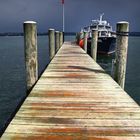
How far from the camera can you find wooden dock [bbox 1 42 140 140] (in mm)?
3930

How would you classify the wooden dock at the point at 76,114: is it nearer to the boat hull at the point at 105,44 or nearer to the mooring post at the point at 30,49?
the mooring post at the point at 30,49

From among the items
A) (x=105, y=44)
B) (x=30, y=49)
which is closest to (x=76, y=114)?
(x=30, y=49)

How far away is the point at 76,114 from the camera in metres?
4.70

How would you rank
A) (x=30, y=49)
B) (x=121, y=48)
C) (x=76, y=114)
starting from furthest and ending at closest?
1. (x=121, y=48)
2. (x=30, y=49)
3. (x=76, y=114)

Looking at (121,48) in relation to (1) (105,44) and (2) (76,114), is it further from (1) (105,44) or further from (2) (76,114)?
(1) (105,44)

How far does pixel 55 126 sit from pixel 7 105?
9.64m

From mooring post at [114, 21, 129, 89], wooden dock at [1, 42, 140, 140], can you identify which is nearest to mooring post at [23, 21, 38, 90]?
wooden dock at [1, 42, 140, 140]

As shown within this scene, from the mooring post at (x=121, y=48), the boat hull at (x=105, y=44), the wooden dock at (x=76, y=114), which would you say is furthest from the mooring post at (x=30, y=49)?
the boat hull at (x=105, y=44)

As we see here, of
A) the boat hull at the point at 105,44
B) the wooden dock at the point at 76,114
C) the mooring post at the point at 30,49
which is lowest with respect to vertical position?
the boat hull at the point at 105,44

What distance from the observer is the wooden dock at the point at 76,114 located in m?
3.93

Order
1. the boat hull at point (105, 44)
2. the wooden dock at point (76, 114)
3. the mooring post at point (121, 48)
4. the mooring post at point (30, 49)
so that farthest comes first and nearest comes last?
1. the boat hull at point (105, 44)
2. the mooring post at point (121, 48)
3. the mooring post at point (30, 49)
4. the wooden dock at point (76, 114)

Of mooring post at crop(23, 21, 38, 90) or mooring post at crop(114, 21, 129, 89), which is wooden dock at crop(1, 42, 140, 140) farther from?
mooring post at crop(114, 21, 129, 89)

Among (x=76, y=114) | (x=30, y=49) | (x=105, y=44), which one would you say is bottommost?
(x=105, y=44)

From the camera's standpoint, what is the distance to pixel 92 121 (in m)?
4.41
